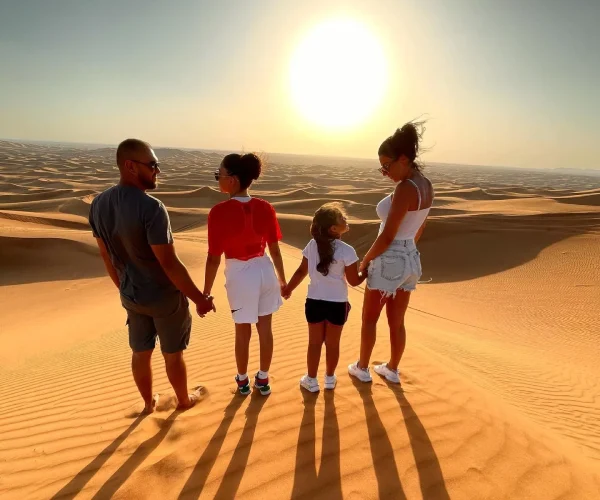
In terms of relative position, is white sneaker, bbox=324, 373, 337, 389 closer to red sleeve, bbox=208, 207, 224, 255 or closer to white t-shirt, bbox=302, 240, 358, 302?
white t-shirt, bbox=302, 240, 358, 302

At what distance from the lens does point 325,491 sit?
2117mm

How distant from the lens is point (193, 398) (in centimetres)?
306

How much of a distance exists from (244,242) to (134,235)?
726mm

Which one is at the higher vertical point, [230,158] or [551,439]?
[230,158]

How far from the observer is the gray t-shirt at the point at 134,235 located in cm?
225

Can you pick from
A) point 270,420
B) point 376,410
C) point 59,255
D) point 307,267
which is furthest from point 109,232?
point 59,255

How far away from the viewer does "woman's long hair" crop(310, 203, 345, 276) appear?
273cm

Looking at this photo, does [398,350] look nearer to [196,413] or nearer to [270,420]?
[270,420]

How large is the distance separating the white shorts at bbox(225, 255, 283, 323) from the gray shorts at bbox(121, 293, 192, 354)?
0.35 meters

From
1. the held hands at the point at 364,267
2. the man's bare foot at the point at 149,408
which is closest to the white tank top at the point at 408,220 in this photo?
the held hands at the point at 364,267

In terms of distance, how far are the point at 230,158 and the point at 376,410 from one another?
2.25 meters

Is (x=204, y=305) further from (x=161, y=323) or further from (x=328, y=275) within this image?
(x=328, y=275)

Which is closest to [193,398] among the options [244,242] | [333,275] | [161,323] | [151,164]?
[161,323]

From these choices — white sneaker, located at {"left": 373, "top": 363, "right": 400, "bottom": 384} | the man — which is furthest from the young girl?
the man
